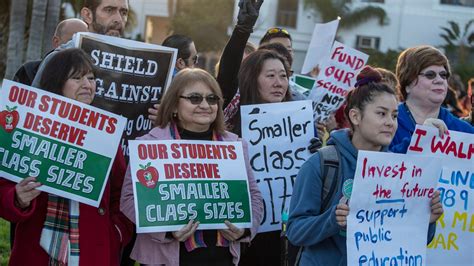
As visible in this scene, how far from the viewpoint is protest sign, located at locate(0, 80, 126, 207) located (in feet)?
14.4

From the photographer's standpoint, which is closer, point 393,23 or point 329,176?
point 329,176

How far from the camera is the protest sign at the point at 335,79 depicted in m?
7.76

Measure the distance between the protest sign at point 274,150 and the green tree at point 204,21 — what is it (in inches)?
1418

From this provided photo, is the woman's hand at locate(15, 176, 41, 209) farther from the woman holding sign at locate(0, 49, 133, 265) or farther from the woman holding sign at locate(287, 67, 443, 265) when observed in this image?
the woman holding sign at locate(287, 67, 443, 265)

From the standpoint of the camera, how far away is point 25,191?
14.2 feet

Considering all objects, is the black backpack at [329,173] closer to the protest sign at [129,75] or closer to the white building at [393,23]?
the protest sign at [129,75]

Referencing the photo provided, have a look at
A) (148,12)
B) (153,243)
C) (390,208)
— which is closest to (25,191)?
(153,243)

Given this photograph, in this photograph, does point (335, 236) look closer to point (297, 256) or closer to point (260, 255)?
point (297, 256)

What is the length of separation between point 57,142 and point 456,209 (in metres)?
2.43

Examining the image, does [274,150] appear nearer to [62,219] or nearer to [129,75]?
[129,75]

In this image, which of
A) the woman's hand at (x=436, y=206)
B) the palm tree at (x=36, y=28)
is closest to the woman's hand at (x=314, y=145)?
the woman's hand at (x=436, y=206)

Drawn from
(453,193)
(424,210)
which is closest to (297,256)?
(424,210)

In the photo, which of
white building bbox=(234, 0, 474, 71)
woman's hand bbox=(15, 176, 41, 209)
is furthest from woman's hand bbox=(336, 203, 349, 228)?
white building bbox=(234, 0, 474, 71)

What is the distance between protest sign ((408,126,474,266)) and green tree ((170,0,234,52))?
120 feet
